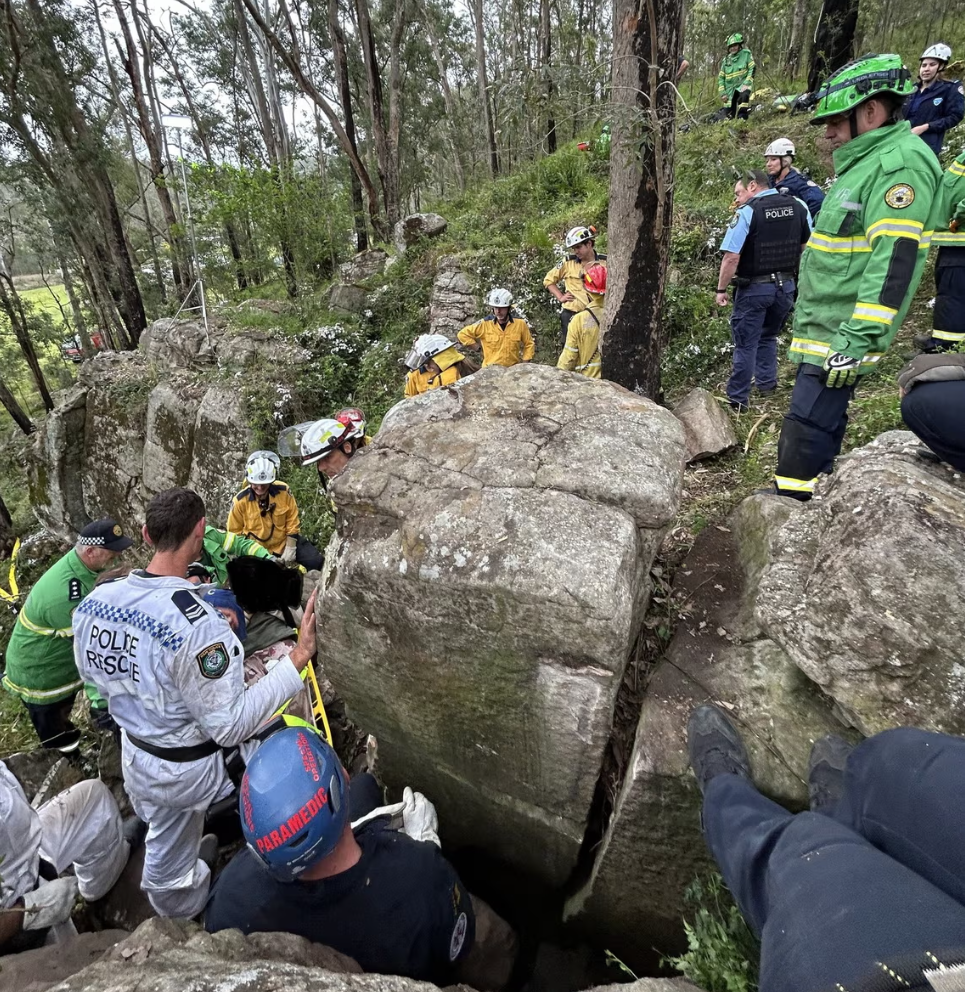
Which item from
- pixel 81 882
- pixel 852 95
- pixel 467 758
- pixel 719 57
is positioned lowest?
pixel 81 882

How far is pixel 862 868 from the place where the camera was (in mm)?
1328

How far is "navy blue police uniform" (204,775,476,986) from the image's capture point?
1871 millimetres

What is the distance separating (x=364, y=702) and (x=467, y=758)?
60 centimetres

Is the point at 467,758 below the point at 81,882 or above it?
above

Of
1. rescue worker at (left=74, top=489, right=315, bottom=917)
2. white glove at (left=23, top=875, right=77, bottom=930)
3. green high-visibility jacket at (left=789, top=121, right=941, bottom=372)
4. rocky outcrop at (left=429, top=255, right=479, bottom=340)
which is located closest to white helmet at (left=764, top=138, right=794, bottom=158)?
green high-visibility jacket at (left=789, top=121, right=941, bottom=372)

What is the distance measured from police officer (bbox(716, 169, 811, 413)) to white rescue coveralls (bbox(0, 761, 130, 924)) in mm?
5526

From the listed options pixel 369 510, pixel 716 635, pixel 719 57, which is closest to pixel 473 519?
pixel 369 510

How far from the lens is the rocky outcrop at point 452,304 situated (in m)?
9.06

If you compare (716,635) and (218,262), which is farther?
(218,262)

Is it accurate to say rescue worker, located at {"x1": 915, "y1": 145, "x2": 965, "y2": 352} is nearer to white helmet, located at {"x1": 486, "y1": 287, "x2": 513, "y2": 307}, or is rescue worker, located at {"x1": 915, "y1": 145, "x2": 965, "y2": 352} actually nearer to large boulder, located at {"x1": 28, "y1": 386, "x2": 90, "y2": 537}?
white helmet, located at {"x1": 486, "y1": 287, "x2": 513, "y2": 307}

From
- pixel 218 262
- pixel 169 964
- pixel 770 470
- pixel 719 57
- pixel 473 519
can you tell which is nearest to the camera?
pixel 169 964

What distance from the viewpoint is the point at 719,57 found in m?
17.4

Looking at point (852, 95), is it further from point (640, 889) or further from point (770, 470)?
point (640, 889)

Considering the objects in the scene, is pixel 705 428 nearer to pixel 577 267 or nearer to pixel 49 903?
pixel 577 267
